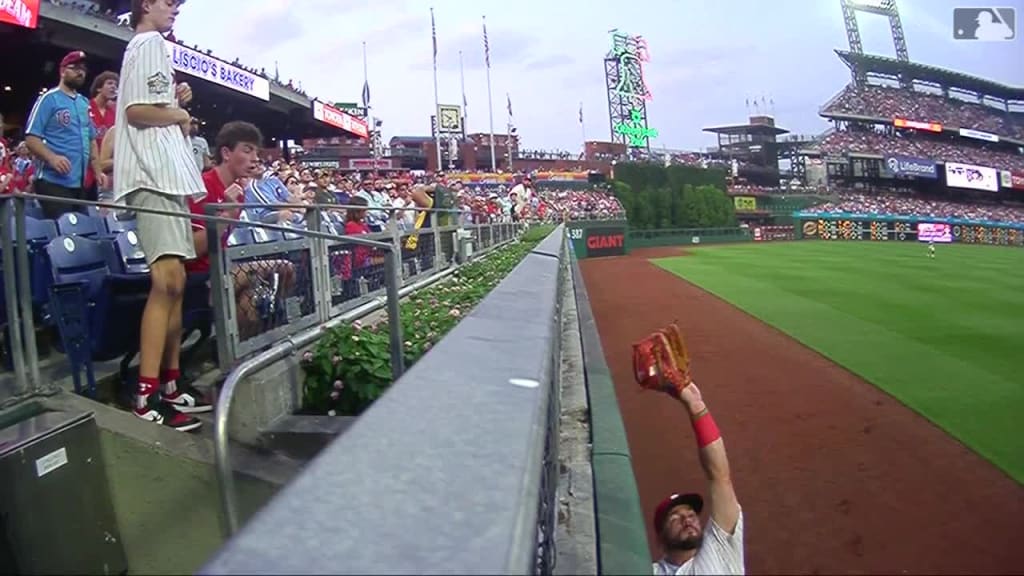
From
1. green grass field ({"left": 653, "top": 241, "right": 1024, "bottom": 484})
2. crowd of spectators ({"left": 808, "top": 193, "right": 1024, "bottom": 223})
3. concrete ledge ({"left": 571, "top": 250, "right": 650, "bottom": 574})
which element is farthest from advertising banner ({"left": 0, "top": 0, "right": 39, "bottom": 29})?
crowd of spectators ({"left": 808, "top": 193, "right": 1024, "bottom": 223})

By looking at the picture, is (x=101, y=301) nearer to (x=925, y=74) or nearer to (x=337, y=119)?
(x=337, y=119)

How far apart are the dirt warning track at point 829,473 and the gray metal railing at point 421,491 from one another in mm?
3096

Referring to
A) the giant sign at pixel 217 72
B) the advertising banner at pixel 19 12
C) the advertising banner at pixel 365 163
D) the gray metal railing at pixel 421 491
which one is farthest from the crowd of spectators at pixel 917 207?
the gray metal railing at pixel 421 491

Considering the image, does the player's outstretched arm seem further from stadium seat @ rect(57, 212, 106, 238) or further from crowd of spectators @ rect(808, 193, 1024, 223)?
crowd of spectators @ rect(808, 193, 1024, 223)

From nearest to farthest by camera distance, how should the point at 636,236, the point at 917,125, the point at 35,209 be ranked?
the point at 35,209 → the point at 636,236 → the point at 917,125

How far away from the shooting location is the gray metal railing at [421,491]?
2.04ft

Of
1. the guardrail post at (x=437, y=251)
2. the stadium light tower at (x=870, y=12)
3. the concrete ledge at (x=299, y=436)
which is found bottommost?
the concrete ledge at (x=299, y=436)

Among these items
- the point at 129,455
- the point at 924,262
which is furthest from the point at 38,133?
the point at 924,262

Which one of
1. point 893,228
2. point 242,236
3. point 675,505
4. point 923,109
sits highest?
point 923,109

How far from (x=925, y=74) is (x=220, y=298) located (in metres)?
77.4

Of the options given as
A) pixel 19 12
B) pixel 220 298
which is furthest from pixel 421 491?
pixel 19 12

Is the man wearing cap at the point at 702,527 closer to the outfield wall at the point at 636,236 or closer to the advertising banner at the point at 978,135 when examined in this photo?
the outfield wall at the point at 636,236

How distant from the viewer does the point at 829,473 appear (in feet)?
17.3

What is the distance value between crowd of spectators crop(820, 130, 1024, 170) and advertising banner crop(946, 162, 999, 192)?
2246 millimetres
